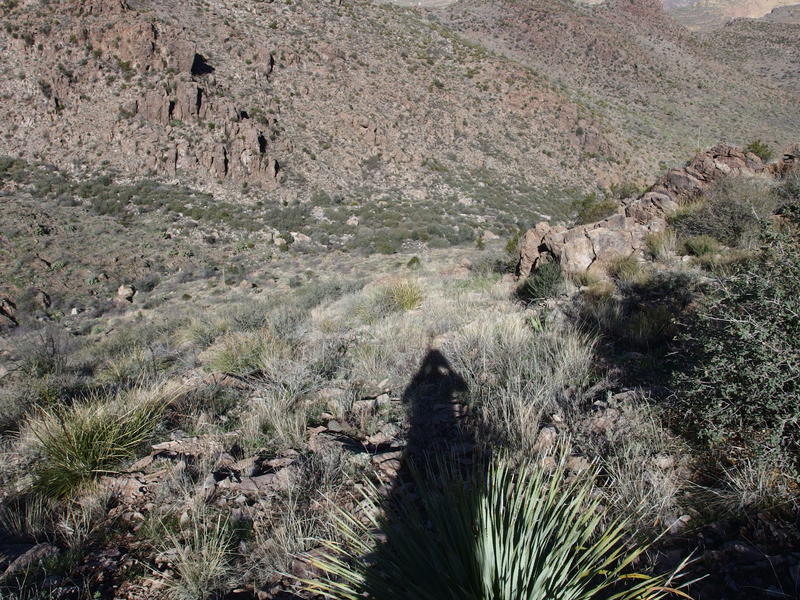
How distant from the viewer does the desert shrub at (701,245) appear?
20.2 feet

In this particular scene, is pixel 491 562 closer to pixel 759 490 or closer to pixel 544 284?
pixel 759 490

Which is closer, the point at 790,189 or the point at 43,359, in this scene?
the point at 790,189

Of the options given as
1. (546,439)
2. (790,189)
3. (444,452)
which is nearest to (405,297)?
(444,452)

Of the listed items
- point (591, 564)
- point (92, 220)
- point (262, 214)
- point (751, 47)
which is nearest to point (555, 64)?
point (751, 47)

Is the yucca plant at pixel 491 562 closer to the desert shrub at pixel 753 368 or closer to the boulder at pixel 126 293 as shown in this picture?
the desert shrub at pixel 753 368

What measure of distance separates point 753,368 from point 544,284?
4.44 m

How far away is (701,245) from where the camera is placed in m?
6.26

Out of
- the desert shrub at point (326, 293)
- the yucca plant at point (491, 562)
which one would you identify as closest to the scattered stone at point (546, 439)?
the yucca plant at point (491, 562)

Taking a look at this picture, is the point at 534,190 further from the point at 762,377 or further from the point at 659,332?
the point at 762,377

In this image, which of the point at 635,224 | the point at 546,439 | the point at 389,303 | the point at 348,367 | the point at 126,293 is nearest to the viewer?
the point at 546,439

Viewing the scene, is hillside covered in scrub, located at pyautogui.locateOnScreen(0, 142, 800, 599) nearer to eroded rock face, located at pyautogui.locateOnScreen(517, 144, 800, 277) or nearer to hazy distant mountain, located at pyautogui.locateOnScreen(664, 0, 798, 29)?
eroded rock face, located at pyautogui.locateOnScreen(517, 144, 800, 277)

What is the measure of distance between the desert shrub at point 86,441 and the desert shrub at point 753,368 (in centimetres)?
383

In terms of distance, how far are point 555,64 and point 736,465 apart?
54994 mm

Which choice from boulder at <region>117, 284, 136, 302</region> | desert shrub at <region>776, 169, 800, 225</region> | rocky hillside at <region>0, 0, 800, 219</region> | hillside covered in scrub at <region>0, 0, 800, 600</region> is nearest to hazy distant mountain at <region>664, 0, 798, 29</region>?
rocky hillside at <region>0, 0, 800, 219</region>
